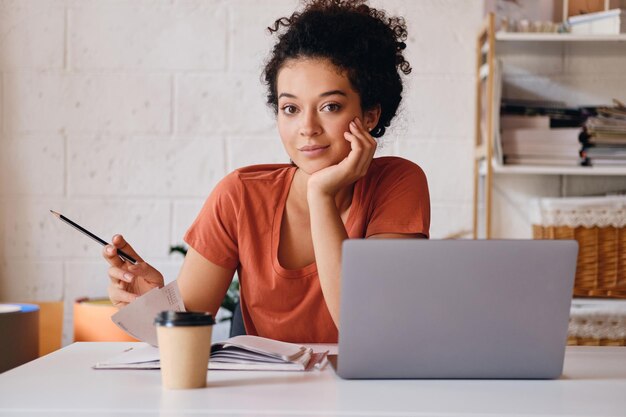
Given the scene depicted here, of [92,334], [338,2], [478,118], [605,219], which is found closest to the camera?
[338,2]

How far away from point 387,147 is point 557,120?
1.70 ft

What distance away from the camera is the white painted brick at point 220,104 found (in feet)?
8.21

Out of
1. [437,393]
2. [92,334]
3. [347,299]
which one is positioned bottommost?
[92,334]

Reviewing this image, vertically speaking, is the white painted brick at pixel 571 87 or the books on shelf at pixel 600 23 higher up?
the books on shelf at pixel 600 23

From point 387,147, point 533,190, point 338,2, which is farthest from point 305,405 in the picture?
point 533,190

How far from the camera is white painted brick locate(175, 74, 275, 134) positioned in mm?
2504

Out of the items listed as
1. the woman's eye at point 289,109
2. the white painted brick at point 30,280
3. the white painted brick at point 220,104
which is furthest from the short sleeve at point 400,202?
A: the white painted brick at point 30,280

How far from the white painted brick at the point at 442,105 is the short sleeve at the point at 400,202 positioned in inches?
35.6

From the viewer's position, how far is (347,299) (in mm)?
916

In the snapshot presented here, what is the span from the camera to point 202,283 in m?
1.56

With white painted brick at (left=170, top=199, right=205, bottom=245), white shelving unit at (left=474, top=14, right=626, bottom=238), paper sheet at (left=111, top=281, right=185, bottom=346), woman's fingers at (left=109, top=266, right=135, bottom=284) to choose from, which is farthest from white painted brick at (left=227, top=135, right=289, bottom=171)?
paper sheet at (left=111, top=281, right=185, bottom=346)

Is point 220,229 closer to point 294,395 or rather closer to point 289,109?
point 289,109

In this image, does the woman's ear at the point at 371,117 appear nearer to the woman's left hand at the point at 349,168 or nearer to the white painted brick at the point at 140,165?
the woman's left hand at the point at 349,168

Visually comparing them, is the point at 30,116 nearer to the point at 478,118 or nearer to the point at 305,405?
the point at 478,118
